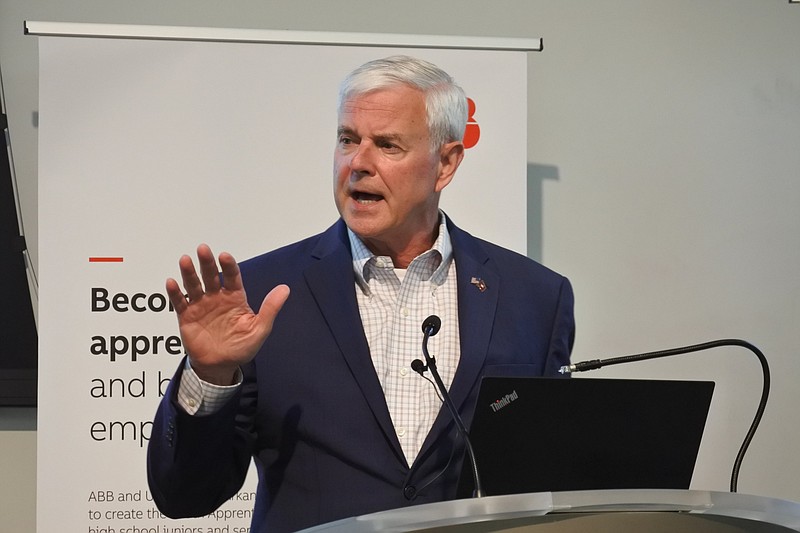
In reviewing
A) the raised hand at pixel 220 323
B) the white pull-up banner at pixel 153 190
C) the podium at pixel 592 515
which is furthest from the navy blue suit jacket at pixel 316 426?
the white pull-up banner at pixel 153 190

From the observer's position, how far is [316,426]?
6.27ft

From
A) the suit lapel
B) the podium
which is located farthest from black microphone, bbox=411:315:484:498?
the podium

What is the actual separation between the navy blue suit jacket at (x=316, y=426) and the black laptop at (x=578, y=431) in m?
0.26

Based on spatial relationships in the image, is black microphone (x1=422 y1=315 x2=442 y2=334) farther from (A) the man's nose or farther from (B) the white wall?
(B) the white wall

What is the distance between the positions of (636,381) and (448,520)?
0.81 m

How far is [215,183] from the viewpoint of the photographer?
132 inches

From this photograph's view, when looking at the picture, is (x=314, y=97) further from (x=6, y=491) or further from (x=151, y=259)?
(x=6, y=491)

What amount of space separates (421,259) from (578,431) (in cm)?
63

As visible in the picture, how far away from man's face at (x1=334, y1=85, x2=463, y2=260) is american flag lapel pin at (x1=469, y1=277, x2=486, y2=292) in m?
0.17

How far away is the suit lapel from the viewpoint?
191cm

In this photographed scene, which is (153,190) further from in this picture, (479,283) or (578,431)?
(578,431)

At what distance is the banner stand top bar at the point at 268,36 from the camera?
3.28m

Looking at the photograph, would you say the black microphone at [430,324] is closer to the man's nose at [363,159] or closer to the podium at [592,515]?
the man's nose at [363,159]

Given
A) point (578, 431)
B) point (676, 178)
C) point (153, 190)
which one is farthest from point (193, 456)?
point (676, 178)
